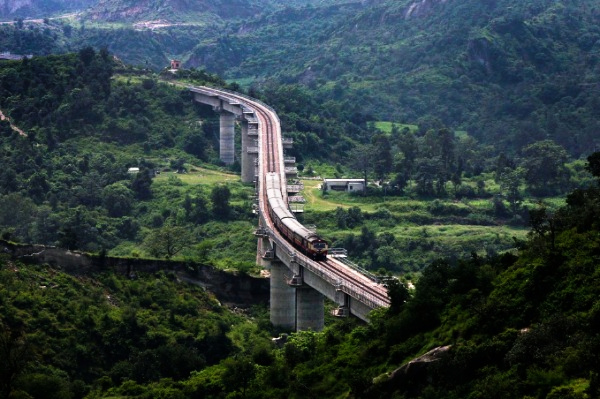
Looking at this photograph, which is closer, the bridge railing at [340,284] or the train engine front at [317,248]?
the bridge railing at [340,284]

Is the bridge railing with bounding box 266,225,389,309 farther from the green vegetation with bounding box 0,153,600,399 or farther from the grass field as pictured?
the grass field

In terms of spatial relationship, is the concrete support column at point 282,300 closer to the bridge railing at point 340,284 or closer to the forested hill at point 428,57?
the bridge railing at point 340,284

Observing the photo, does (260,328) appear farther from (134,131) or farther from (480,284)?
(134,131)

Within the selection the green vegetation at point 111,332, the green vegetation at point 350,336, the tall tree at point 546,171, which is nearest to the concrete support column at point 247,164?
the tall tree at point 546,171

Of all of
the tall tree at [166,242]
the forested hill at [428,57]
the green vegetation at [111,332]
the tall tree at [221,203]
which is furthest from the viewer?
the forested hill at [428,57]

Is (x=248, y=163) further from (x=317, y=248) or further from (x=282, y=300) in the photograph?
(x=317, y=248)

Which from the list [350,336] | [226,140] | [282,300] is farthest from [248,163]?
[350,336]

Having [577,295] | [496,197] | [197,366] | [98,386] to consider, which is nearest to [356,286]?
[197,366]
